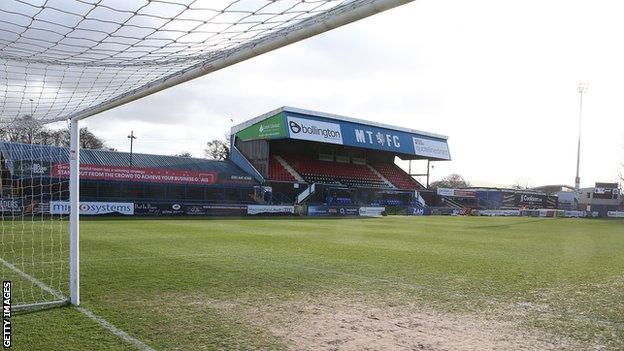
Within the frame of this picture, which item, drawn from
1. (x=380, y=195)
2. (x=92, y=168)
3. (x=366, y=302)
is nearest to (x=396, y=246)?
(x=366, y=302)

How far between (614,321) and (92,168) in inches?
1154

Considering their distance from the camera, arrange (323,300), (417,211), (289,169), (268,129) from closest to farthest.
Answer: (323,300), (268,129), (289,169), (417,211)

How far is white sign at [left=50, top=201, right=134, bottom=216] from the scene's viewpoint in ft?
79.2

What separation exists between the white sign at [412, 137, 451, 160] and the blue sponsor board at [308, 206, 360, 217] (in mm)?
14593

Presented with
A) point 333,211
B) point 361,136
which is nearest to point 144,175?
point 333,211

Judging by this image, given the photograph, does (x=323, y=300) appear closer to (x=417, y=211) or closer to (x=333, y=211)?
(x=333, y=211)

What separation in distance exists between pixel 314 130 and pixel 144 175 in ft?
49.5

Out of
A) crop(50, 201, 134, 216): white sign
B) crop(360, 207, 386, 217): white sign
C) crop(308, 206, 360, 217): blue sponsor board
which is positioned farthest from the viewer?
crop(360, 207, 386, 217): white sign

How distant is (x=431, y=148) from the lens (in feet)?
169

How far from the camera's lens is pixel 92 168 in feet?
97.0

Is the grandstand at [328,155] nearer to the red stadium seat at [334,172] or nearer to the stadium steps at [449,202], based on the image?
the red stadium seat at [334,172]

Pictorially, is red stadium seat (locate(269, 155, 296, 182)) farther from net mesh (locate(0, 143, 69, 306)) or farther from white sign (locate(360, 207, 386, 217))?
net mesh (locate(0, 143, 69, 306))

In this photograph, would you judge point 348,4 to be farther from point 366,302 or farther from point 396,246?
point 396,246

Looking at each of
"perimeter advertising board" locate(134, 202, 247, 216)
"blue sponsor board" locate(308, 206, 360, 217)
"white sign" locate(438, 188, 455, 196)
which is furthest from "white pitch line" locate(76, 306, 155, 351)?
"white sign" locate(438, 188, 455, 196)
